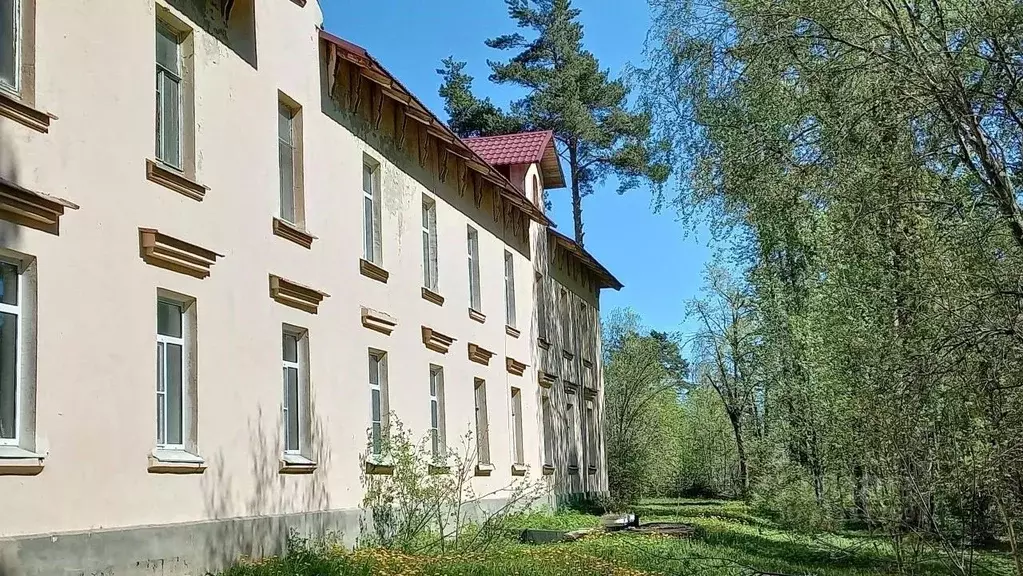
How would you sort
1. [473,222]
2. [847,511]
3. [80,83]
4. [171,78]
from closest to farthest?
1. [80,83]
2. [171,78]
3. [847,511]
4. [473,222]

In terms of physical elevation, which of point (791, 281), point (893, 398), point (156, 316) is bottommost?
point (893, 398)

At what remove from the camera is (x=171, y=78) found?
12.0m

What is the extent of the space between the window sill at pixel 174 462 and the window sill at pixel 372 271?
5681 millimetres

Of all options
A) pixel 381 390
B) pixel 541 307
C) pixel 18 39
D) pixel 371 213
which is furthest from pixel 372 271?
pixel 541 307

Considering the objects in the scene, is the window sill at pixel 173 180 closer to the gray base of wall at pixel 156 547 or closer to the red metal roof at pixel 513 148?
the gray base of wall at pixel 156 547

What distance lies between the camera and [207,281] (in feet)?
39.6

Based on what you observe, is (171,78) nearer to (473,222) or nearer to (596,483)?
(473,222)

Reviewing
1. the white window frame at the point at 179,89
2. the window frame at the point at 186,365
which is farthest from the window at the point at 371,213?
the window frame at the point at 186,365

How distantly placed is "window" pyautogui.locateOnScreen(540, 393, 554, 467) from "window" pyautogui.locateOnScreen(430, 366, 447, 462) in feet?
26.3

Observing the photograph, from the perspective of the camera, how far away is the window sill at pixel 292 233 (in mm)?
14000

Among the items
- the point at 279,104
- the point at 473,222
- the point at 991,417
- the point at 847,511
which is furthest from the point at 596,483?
the point at 991,417

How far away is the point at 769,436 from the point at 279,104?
14.7m

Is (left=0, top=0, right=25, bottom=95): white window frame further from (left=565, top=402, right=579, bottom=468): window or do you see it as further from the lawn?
(left=565, top=402, right=579, bottom=468): window

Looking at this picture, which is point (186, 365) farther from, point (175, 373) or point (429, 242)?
point (429, 242)
